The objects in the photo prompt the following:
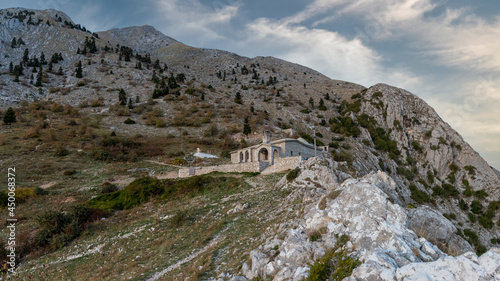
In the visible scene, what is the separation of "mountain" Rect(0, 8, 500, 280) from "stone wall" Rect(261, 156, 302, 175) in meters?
2.09

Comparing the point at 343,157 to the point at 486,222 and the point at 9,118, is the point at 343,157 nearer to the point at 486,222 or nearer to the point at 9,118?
the point at 486,222

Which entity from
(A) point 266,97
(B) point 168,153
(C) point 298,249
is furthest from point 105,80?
(C) point 298,249

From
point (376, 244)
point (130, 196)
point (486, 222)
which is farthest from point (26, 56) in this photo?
point (486, 222)

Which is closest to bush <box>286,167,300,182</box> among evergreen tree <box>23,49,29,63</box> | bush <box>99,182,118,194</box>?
bush <box>99,182,118,194</box>

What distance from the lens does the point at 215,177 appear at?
97.2 ft

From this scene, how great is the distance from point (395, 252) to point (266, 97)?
98127 mm

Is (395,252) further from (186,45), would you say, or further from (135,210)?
(186,45)

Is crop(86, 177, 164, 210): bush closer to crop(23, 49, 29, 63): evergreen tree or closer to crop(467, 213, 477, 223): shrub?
crop(467, 213, 477, 223): shrub

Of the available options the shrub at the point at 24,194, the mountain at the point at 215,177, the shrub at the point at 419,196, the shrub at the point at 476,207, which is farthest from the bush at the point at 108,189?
the shrub at the point at 476,207

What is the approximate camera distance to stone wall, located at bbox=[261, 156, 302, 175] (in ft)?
100

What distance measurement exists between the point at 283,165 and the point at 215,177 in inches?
294

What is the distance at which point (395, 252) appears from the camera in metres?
6.09

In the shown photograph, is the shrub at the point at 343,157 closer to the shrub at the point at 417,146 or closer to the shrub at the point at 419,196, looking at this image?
the shrub at the point at 419,196

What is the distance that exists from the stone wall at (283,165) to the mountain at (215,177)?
2088 millimetres
